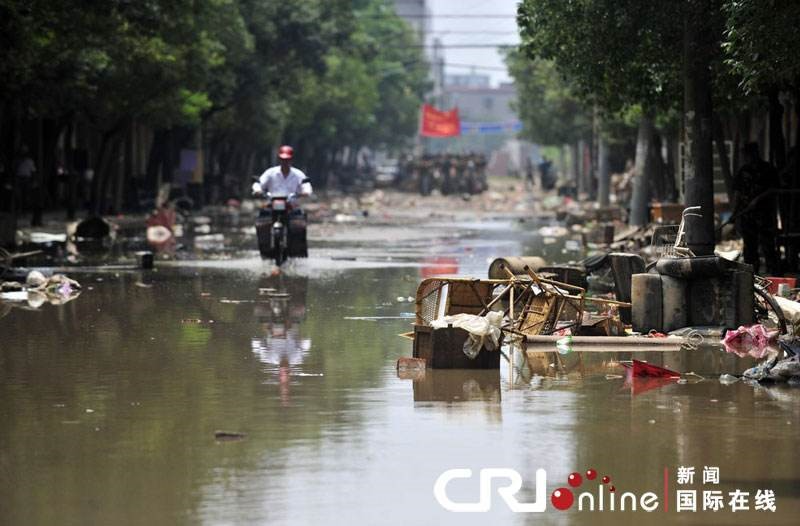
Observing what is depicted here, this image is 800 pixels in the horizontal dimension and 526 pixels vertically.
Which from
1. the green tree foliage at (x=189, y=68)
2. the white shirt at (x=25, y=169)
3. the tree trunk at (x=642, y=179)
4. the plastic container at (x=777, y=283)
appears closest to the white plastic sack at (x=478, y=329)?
the plastic container at (x=777, y=283)

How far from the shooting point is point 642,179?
39469 mm

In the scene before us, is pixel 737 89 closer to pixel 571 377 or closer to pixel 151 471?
pixel 571 377

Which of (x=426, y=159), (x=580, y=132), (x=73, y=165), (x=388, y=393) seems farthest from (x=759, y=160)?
(x=426, y=159)

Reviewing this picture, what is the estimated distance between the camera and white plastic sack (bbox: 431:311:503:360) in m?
12.2

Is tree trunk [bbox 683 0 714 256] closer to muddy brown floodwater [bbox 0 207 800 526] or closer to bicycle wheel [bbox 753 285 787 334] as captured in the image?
bicycle wheel [bbox 753 285 787 334]

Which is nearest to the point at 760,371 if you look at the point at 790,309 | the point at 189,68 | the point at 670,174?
the point at 790,309

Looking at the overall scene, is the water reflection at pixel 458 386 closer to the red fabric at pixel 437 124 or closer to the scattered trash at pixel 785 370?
the scattered trash at pixel 785 370

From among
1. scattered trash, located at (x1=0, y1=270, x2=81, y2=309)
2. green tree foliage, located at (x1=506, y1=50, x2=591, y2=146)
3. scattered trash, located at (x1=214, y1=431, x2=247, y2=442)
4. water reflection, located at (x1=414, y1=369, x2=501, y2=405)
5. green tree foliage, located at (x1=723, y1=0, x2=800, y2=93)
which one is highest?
green tree foliage, located at (x1=506, y1=50, x2=591, y2=146)

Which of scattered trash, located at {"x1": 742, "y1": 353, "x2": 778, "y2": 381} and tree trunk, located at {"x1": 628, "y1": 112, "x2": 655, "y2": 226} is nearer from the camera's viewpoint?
scattered trash, located at {"x1": 742, "y1": 353, "x2": 778, "y2": 381}

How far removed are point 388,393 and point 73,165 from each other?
40692mm

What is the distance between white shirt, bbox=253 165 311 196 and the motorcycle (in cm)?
12

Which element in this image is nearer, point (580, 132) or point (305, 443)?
point (305, 443)

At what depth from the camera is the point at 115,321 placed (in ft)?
54.4

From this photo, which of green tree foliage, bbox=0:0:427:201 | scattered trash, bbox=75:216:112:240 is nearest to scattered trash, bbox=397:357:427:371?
green tree foliage, bbox=0:0:427:201
